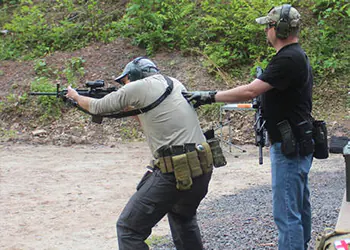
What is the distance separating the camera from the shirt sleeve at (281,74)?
3561 millimetres

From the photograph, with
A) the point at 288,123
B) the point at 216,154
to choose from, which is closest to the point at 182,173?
the point at 216,154

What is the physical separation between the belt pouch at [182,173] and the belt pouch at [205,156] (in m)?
0.16

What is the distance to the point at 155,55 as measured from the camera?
49.3ft

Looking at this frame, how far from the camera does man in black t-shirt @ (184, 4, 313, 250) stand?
3641 millimetres

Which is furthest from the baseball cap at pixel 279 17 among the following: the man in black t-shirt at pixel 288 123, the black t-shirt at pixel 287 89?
the black t-shirt at pixel 287 89

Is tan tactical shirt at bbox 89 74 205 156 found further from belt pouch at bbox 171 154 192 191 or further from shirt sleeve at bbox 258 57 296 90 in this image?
shirt sleeve at bbox 258 57 296 90

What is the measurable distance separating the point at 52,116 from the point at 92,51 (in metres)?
2.93

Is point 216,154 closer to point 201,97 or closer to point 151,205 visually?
point 201,97

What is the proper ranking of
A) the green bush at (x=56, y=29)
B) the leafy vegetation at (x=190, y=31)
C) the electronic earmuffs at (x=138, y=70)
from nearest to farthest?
1. the electronic earmuffs at (x=138, y=70)
2. the leafy vegetation at (x=190, y=31)
3. the green bush at (x=56, y=29)

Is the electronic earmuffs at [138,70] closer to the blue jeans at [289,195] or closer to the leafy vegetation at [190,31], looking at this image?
the blue jeans at [289,195]

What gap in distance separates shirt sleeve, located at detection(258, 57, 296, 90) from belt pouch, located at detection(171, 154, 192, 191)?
33.7 inches

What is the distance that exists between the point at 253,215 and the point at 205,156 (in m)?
2.27

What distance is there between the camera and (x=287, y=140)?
3.64 m

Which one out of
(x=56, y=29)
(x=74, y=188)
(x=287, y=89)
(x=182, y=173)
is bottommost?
(x=74, y=188)
